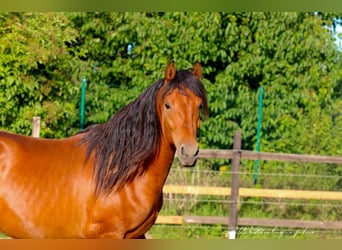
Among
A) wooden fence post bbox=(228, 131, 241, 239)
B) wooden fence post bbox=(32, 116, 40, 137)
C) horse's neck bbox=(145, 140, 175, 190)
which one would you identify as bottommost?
wooden fence post bbox=(228, 131, 241, 239)

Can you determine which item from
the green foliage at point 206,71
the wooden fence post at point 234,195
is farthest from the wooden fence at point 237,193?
the green foliage at point 206,71

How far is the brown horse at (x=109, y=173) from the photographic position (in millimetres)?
2992

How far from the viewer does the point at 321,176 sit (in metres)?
8.57

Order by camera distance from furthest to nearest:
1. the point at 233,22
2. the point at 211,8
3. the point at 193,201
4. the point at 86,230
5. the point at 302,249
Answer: the point at 233,22, the point at 193,201, the point at 86,230, the point at 211,8, the point at 302,249

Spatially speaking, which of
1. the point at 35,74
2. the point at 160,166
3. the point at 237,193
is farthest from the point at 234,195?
the point at 160,166

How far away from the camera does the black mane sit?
3043 millimetres

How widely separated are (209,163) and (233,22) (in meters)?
2.81

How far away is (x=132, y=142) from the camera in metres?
3.09

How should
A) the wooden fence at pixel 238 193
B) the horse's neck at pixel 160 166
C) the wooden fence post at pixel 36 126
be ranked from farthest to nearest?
the wooden fence at pixel 238 193, the wooden fence post at pixel 36 126, the horse's neck at pixel 160 166

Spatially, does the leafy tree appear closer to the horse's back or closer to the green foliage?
the green foliage

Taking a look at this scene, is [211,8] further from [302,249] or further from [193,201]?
[193,201]

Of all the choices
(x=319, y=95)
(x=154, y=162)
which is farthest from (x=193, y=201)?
(x=154, y=162)

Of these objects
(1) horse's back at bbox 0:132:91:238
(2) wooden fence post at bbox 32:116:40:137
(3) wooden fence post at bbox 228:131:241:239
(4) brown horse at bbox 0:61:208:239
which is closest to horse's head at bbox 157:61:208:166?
(4) brown horse at bbox 0:61:208:239

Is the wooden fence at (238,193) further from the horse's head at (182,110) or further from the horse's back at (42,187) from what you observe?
the horse's head at (182,110)
